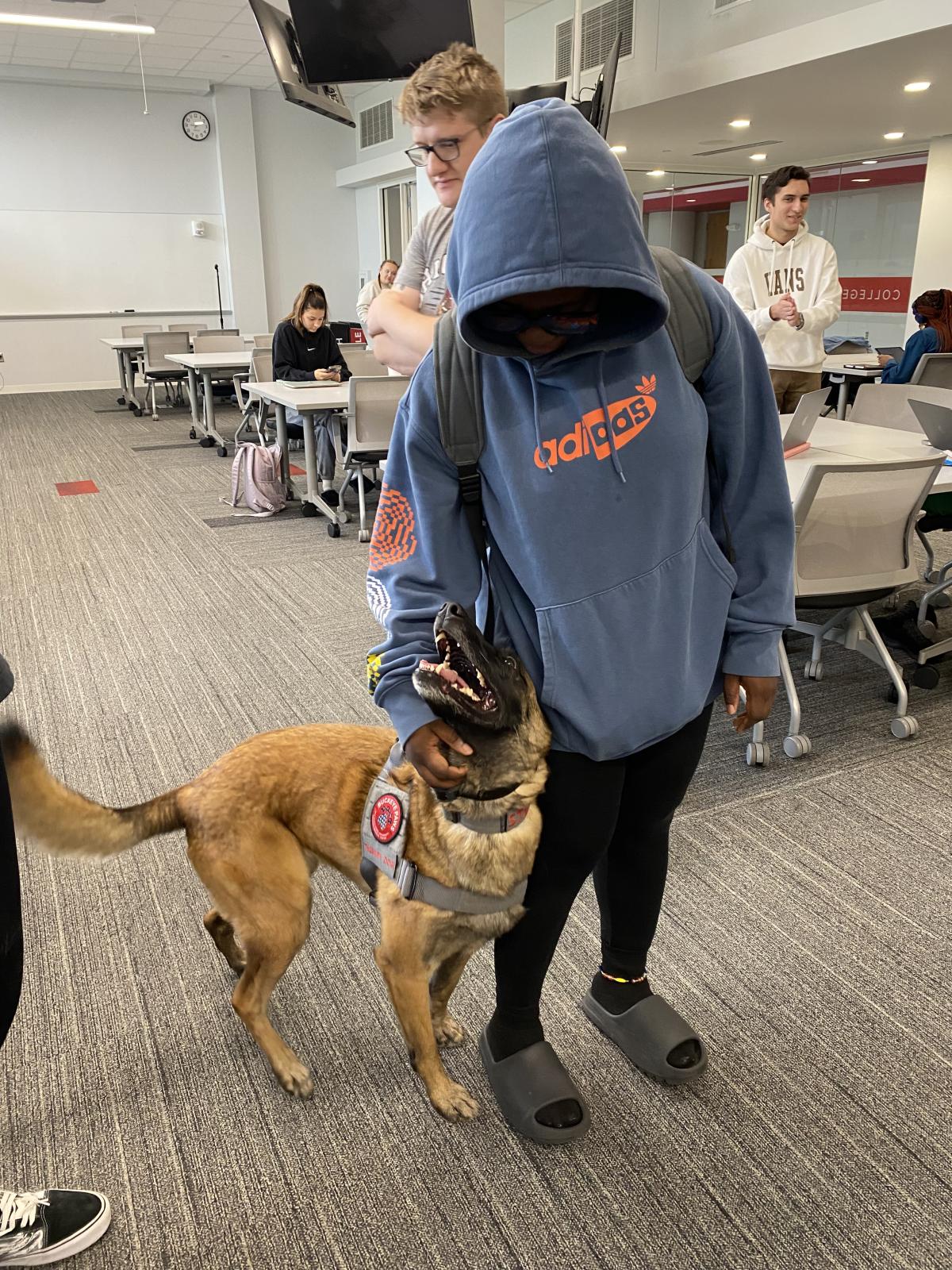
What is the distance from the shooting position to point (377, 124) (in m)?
13.0

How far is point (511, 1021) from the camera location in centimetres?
154

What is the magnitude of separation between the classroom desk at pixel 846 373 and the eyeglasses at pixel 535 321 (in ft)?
21.3

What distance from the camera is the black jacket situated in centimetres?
643

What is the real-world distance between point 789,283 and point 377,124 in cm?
1093

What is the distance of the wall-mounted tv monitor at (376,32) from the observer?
Answer: 206 inches

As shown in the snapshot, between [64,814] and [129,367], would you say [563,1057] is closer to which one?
[64,814]

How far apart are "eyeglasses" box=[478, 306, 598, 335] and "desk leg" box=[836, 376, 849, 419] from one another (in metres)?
6.67

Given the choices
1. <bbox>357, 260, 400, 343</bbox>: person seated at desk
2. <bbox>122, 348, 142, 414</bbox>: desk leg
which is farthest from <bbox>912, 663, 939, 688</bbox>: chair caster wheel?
<bbox>122, 348, 142, 414</bbox>: desk leg

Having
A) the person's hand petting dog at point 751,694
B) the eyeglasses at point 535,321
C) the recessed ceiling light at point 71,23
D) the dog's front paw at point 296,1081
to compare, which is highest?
the recessed ceiling light at point 71,23

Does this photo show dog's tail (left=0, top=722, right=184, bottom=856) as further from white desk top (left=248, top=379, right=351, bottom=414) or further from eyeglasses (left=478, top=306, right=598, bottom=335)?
white desk top (left=248, top=379, right=351, bottom=414)

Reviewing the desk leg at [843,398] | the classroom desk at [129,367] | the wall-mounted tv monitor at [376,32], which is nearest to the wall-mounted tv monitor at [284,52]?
the wall-mounted tv monitor at [376,32]

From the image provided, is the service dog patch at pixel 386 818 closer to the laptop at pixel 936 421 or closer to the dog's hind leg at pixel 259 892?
the dog's hind leg at pixel 259 892

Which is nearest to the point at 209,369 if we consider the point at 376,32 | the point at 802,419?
the point at 376,32

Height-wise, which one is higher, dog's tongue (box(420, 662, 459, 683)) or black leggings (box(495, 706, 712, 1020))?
dog's tongue (box(420, 662, 459, 683))
